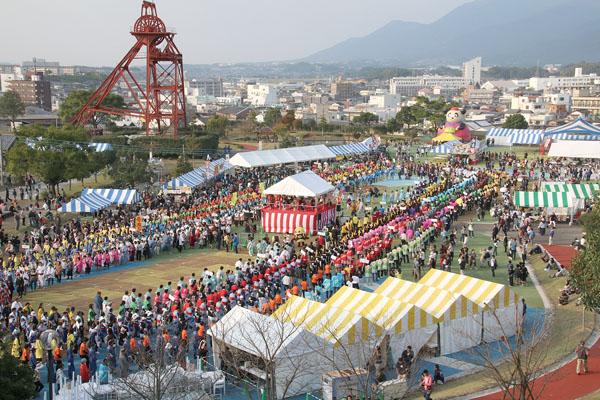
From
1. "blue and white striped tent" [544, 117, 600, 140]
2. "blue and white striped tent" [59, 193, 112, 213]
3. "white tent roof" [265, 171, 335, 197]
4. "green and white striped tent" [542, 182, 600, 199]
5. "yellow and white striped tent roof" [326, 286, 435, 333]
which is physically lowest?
"blue and white striped tent" [59, 193, 112, 213]

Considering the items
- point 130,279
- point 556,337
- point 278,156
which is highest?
point 278,156

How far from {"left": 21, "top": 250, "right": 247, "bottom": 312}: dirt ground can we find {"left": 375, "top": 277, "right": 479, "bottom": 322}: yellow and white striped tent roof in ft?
25.6

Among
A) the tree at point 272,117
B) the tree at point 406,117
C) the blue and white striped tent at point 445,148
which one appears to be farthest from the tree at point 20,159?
the tree at point 272,117

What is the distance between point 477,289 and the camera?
15.7m

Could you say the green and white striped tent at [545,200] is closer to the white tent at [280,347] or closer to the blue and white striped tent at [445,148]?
the white tent at [280,347]

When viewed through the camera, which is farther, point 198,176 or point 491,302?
point 198,176

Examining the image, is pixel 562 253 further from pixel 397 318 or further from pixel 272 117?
pixel 272 117

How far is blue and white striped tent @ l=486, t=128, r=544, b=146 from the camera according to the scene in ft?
175

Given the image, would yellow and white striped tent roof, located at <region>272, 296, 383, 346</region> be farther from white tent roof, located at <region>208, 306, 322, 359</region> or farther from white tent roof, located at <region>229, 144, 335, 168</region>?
white tent roof, located at <region>229, 144, 335, 168</region>

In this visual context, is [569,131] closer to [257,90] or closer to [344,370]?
[344,370]

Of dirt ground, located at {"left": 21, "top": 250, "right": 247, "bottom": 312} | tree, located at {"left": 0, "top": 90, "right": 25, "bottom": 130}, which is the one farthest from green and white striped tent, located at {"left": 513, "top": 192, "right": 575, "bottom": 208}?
tree, located at {"left": 0, "top": 90, "right": 25, "bottom": 130}

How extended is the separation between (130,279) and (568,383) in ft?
42.8

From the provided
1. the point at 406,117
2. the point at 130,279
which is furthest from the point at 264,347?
the point at 406,117

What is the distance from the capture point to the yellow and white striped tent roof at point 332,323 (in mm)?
13203
